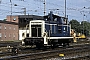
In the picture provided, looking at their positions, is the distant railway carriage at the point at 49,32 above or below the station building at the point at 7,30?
above

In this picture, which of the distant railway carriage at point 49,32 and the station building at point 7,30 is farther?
the station building at point 7,30

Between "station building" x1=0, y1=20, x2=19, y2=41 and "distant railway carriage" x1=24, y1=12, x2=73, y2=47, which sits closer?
"distant railway carriage" x1=24, y1=12, x2=73, y2=47

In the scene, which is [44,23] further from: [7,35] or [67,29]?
[7,35]

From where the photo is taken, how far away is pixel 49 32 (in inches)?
859

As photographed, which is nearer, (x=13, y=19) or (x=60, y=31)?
(x=60, y=31)

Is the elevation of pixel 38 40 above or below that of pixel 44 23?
below

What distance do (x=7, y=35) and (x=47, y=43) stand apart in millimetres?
47717

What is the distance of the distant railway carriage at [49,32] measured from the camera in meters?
21.2

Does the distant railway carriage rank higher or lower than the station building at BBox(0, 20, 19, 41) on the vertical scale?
higher

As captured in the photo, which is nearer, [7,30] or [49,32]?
[49,32]

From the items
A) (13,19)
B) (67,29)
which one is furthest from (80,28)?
A: (67,29)

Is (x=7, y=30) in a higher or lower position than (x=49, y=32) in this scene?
lower

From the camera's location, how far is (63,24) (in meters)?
24.1

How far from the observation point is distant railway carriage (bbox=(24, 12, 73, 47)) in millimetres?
21203
